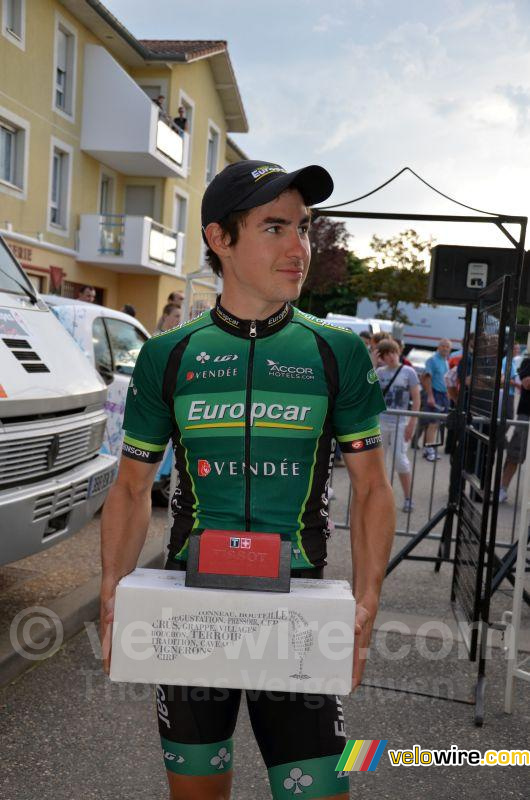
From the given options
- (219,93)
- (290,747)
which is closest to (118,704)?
(290,747)

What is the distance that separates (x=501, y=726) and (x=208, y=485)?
287 centimetres

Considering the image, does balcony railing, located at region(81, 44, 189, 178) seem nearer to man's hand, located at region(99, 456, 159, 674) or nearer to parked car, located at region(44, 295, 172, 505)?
parked car, located at region(44, 295, 172, 505)

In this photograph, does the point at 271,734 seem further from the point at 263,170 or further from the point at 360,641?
the point at 263,170

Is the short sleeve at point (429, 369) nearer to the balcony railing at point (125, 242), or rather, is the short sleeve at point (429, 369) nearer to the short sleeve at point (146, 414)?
the balcony railing at point (125, 242)

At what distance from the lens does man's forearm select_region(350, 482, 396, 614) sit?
6.37ft

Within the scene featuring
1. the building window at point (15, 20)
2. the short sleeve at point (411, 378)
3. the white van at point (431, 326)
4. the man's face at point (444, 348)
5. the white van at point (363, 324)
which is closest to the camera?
the short sleeve at point (411, 378)

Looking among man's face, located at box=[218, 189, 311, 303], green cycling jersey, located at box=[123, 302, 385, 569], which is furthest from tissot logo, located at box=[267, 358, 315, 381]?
man's face, located at box=[218, 189, 311, 303]

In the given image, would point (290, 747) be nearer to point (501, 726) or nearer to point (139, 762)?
point (139, 762)

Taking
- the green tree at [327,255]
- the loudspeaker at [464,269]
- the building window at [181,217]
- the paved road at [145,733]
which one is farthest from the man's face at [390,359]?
the green tree at [327,255]

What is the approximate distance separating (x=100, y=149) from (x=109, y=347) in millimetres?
18148

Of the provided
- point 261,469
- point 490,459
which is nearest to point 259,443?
point 261,469

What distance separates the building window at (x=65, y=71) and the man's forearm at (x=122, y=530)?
73.6 feet

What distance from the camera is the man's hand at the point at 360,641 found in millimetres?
1760

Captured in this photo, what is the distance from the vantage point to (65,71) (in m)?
23.3
